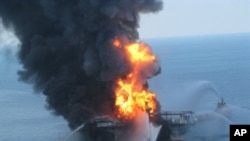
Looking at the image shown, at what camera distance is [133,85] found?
225 feet

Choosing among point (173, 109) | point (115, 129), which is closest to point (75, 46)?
point (115, 129)

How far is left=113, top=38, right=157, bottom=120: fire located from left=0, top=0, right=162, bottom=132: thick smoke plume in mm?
1394

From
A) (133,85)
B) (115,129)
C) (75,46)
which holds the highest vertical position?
(75,46)

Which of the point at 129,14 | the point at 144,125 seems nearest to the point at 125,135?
the point at 144,125

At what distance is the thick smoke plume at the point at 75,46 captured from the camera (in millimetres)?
67500

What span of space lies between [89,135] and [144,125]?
32.4 ft

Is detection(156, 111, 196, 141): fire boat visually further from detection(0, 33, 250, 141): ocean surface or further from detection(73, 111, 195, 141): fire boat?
detection(0, 33, 250, 141): ocean surface

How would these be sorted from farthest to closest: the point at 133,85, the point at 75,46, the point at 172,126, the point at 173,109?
the point at 173,109, the point at 172,126, the point at 75,46, the point at 133,85

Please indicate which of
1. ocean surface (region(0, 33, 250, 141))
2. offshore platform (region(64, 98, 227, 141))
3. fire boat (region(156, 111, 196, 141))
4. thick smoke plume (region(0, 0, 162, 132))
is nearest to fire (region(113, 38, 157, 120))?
thick smoke plume (region(0, 0, 162, 132))

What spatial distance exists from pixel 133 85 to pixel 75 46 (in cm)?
1107

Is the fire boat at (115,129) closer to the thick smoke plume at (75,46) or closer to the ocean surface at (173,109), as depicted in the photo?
the thick smoke plume at (75,46)

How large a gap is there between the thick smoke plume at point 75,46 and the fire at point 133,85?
54.9 inches

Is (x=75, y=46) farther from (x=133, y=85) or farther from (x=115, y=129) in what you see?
(x=115, y=129)

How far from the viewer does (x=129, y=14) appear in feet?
224
